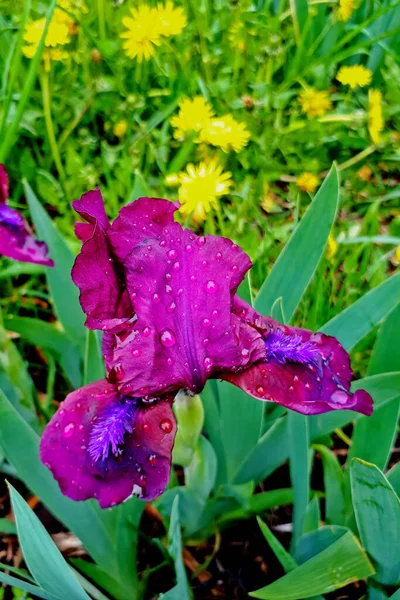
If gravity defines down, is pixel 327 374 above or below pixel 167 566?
above

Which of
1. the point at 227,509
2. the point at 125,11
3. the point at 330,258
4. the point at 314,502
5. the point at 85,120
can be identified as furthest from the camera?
the point at 125,11

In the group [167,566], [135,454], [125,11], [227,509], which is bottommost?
[167,566]

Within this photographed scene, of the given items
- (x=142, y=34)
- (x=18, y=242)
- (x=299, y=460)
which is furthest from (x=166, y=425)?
(x=142, y=34)

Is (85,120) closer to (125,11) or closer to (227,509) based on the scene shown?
(125,11)

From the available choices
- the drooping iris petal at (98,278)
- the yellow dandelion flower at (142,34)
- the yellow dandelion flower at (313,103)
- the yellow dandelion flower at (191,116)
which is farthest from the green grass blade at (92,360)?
the yellow dandelion flower at (313,103)

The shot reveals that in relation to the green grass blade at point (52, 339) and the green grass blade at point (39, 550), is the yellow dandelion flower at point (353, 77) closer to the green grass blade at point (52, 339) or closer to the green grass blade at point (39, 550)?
the green grass blade at point (52, 339)

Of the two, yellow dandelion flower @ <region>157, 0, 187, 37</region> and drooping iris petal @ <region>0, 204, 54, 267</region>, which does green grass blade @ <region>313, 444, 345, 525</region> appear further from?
yellow dandelion flower @ <region>157, 0, 187, 37</region>

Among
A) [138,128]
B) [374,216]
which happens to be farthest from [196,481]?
[138,128]
